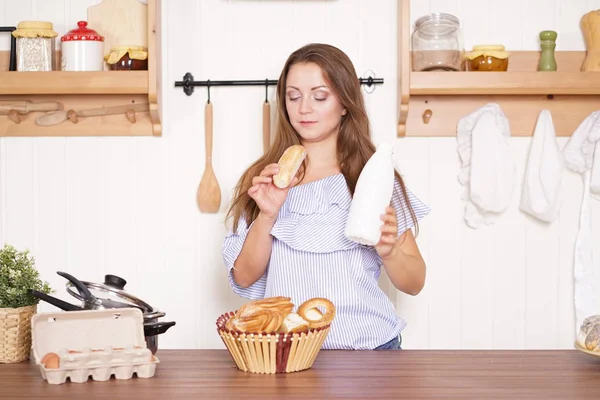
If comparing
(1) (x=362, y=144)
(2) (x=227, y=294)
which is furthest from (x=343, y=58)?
(2) (x=227, y=294)

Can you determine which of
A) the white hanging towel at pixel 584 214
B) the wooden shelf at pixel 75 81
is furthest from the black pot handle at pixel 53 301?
the white hanging towel at pixel 584 214

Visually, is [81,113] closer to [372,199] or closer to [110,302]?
[110,302]

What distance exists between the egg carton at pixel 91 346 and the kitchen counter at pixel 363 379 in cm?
2

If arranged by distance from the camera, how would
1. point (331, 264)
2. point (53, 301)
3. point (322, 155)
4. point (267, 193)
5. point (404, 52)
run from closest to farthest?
point (53, 301) < point (267, 193) < point (331, 264) < point (322, 155) < point (404, 52)

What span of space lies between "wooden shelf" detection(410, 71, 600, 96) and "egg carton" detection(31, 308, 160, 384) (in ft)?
3.95

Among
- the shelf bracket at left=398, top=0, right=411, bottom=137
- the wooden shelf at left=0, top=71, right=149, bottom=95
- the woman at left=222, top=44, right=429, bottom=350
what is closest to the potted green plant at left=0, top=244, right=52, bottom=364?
the woman at left=222, top=44, right=429, bottom=350

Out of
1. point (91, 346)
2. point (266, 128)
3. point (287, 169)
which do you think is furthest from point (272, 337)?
point (266, 128)

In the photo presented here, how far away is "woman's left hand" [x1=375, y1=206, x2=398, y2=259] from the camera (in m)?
1.57

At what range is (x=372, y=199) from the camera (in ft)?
5.01

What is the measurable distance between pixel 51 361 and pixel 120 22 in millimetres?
1350

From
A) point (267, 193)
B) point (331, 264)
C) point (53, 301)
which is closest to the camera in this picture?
point (53, 301)

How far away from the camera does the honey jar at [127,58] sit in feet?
7.61

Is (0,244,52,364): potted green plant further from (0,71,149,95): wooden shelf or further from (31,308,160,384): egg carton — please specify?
(0,71,149,95): wooden shelf

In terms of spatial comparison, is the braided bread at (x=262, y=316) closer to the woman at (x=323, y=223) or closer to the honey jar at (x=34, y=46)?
the woman at (x=323, y=223)
